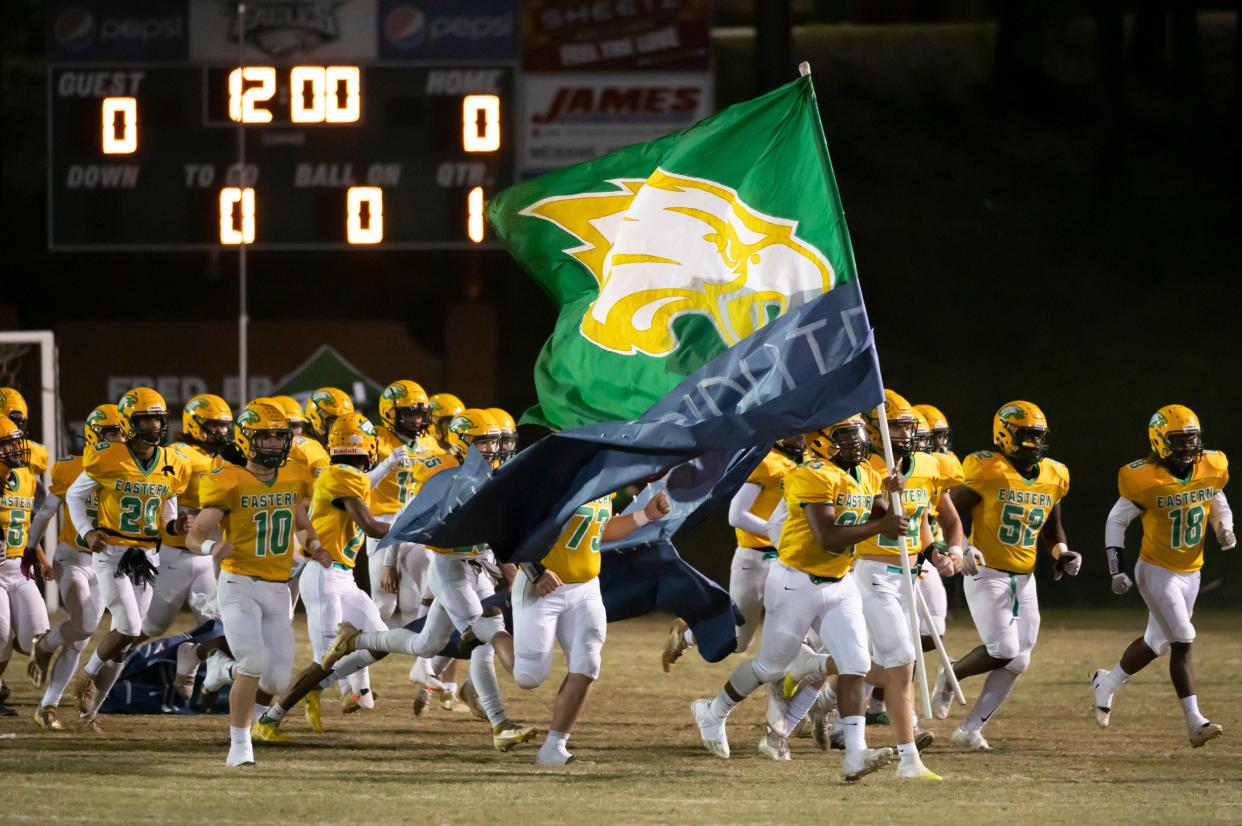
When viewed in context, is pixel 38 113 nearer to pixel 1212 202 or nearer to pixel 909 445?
pixel 1212 202

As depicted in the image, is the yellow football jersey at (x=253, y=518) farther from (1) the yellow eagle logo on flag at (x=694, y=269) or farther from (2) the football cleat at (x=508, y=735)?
(1) the yellow eagle logo on flag at (x=694, y=269)

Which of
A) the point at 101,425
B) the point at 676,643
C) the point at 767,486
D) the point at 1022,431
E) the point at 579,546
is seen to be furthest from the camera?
the point at 676,643

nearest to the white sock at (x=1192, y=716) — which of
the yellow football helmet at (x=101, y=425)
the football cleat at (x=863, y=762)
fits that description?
the football cleat at (x=863, y=762)

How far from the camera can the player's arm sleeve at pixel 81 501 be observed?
500 inches

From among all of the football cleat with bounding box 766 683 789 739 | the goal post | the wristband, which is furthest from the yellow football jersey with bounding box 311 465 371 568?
the goal post

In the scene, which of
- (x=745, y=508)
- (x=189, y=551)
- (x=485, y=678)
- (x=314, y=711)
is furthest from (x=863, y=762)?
(x=189, y=551)

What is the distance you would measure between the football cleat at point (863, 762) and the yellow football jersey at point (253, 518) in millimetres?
3072

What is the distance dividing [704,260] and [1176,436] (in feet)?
11.5

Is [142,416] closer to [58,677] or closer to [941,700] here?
[58,677]

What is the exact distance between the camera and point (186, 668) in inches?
525

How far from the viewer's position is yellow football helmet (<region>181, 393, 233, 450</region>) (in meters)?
13.1

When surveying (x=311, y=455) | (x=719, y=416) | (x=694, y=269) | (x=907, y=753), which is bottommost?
(x=907, y=753)

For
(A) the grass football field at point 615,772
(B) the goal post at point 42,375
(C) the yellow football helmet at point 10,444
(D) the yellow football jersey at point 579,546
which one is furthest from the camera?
(B) the goal post at point 42,375

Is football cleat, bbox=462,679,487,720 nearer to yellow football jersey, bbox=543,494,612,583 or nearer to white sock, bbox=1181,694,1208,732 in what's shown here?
yellow football jersey, bbox=543,494,612,583
